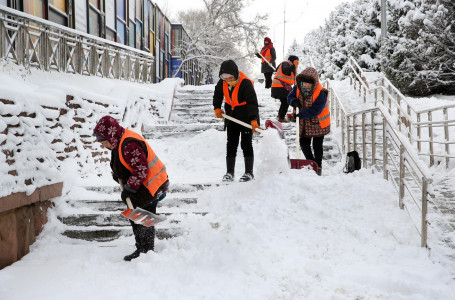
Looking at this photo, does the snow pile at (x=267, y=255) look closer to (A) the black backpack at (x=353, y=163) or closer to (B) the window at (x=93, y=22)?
(A) the black backpack at (x=353, y=163)

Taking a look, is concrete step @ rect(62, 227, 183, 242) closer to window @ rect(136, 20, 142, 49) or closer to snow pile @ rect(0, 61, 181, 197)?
snow pile @ rect(0, 61, 181, 197)

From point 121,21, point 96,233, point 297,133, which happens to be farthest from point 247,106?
point 121,21

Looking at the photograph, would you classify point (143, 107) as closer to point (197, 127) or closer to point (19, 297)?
point (197, 127)

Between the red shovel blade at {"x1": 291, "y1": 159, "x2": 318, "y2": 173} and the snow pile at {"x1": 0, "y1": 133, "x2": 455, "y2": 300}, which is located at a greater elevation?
the red shovel blade at {"x1": 291, "y1": 159, "x2": 318, "y2": 173}

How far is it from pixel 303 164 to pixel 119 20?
35.2ft

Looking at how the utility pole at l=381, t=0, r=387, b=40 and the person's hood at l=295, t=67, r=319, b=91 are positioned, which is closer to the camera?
the person's hood at l=295, t=67, r=319, b=91

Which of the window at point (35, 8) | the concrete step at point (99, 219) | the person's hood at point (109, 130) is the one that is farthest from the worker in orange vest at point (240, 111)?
the window at point (35, 8)

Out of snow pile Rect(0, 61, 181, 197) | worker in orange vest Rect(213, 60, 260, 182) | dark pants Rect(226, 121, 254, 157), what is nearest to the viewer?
snow pile Rect(0, 61, 181, 197)

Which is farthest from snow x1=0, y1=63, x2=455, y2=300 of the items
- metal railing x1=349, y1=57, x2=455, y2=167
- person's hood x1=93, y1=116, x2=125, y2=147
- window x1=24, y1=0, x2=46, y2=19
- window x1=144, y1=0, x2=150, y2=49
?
window x1=144, y1=0, x2=150, y2=49

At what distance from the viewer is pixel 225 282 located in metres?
3.07

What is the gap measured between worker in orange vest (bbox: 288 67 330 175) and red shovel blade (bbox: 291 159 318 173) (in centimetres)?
18

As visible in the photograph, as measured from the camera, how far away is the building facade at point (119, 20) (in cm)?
871

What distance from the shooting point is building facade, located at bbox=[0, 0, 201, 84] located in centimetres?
871

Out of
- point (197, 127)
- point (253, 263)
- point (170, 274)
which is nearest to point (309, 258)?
point (253, 263)
